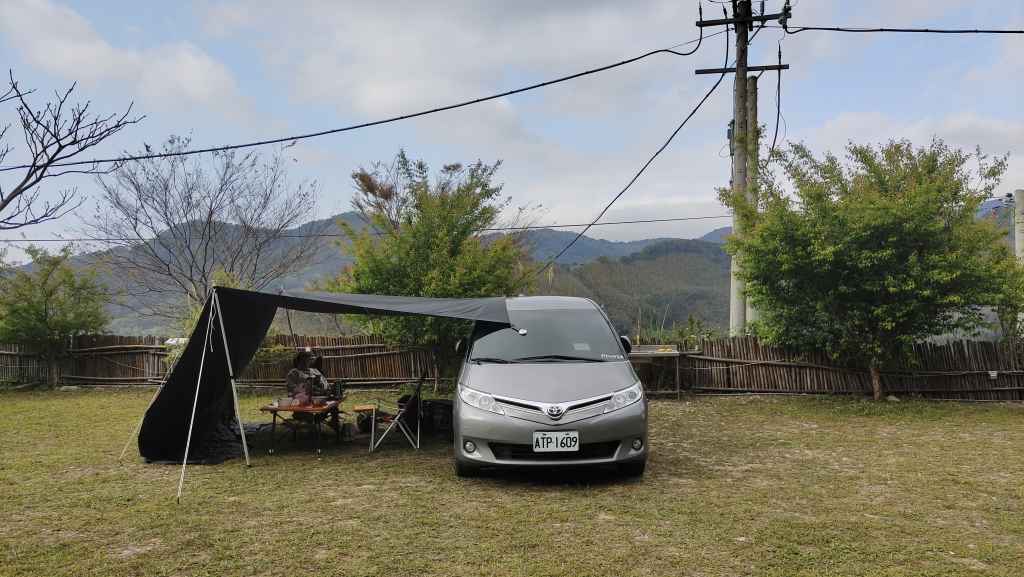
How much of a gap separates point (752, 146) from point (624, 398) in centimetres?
782

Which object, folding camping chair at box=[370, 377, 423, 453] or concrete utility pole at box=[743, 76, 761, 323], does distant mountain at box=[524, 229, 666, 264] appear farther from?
folding camping chair at box=[370, 377, 423, 453]

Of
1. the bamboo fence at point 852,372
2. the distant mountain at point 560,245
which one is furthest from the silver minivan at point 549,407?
the distant mountain at point 560,245

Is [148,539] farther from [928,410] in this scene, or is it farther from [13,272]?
[13,272]

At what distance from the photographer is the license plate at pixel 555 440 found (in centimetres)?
586

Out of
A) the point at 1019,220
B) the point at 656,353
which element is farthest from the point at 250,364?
the point at 1019,220

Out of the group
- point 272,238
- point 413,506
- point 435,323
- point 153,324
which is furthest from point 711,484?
point 153,324

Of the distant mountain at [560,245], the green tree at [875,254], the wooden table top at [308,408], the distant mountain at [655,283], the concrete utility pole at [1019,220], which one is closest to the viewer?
the wooden table top at [308,408]

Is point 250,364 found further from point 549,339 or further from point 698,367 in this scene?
point 549,339

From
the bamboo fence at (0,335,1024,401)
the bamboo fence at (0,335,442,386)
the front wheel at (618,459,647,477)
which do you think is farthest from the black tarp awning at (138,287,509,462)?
the bamboo fence at (0,335,442,386)

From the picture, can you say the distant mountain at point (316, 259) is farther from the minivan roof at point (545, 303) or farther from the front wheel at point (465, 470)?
the front wheel at point (465, 470)

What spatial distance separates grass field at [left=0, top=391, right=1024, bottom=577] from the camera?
4.18m

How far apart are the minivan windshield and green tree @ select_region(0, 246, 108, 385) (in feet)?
40.4

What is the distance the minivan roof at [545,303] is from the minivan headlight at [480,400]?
1.39 metres

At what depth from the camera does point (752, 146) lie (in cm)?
1248
